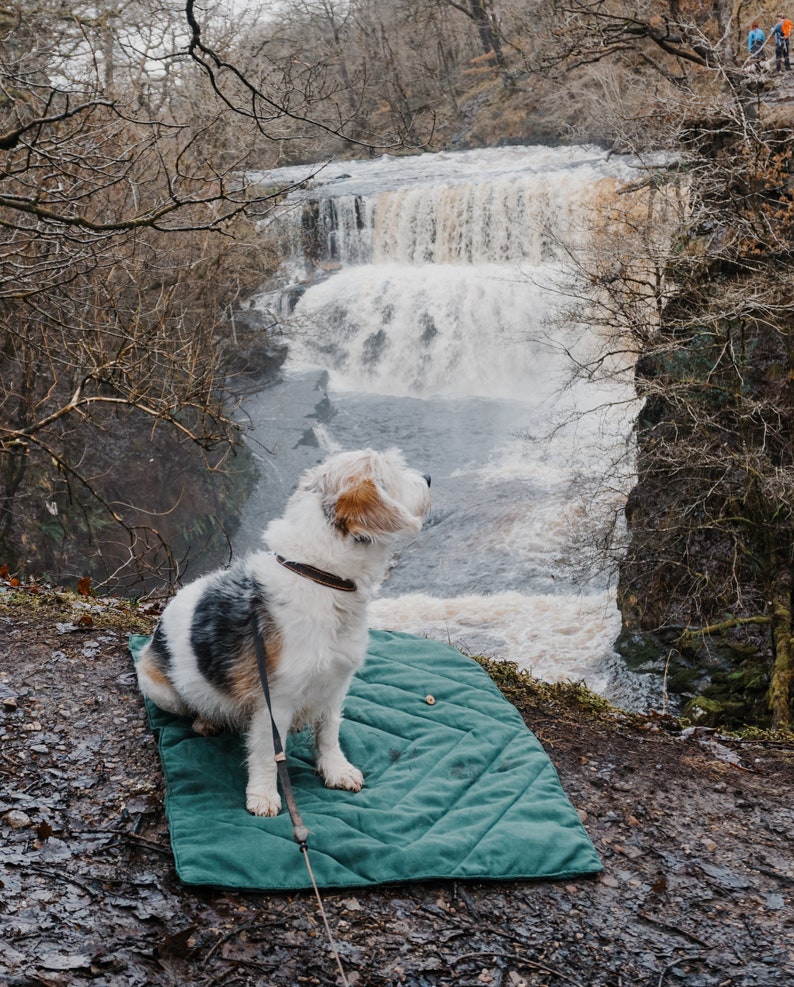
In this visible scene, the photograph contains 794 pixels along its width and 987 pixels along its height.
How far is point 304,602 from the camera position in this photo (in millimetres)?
3508

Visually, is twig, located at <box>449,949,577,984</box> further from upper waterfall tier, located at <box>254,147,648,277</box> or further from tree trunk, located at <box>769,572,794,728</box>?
upper waterfall tier, located at <box>254,147,648,277</box>

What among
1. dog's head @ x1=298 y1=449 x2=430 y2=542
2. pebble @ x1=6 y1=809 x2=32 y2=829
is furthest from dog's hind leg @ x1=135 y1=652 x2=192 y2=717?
dog's head @ x1=298 y1=449 x2=430 y2=542

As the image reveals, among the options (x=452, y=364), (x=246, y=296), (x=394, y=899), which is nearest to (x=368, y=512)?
(x=394, y=899)

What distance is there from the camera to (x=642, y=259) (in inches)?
376

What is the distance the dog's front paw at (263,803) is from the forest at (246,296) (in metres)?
3.15

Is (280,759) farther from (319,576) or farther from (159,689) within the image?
(159,689)

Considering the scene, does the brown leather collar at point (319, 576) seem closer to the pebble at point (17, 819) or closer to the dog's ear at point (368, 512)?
the dog's ear at point (368, 512)

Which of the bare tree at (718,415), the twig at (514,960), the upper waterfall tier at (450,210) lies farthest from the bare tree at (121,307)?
the twig at (514,960)

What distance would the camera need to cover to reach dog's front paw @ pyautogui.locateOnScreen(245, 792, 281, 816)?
357cm

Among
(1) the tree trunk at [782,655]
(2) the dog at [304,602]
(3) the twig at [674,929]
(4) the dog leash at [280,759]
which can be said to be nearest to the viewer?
(3) the twig at [674,929]

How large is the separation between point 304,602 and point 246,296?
683 inches

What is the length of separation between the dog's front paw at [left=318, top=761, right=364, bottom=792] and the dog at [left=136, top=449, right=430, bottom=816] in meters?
0.30

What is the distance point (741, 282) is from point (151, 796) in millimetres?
8109

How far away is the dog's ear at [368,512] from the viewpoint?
3.43 metres
